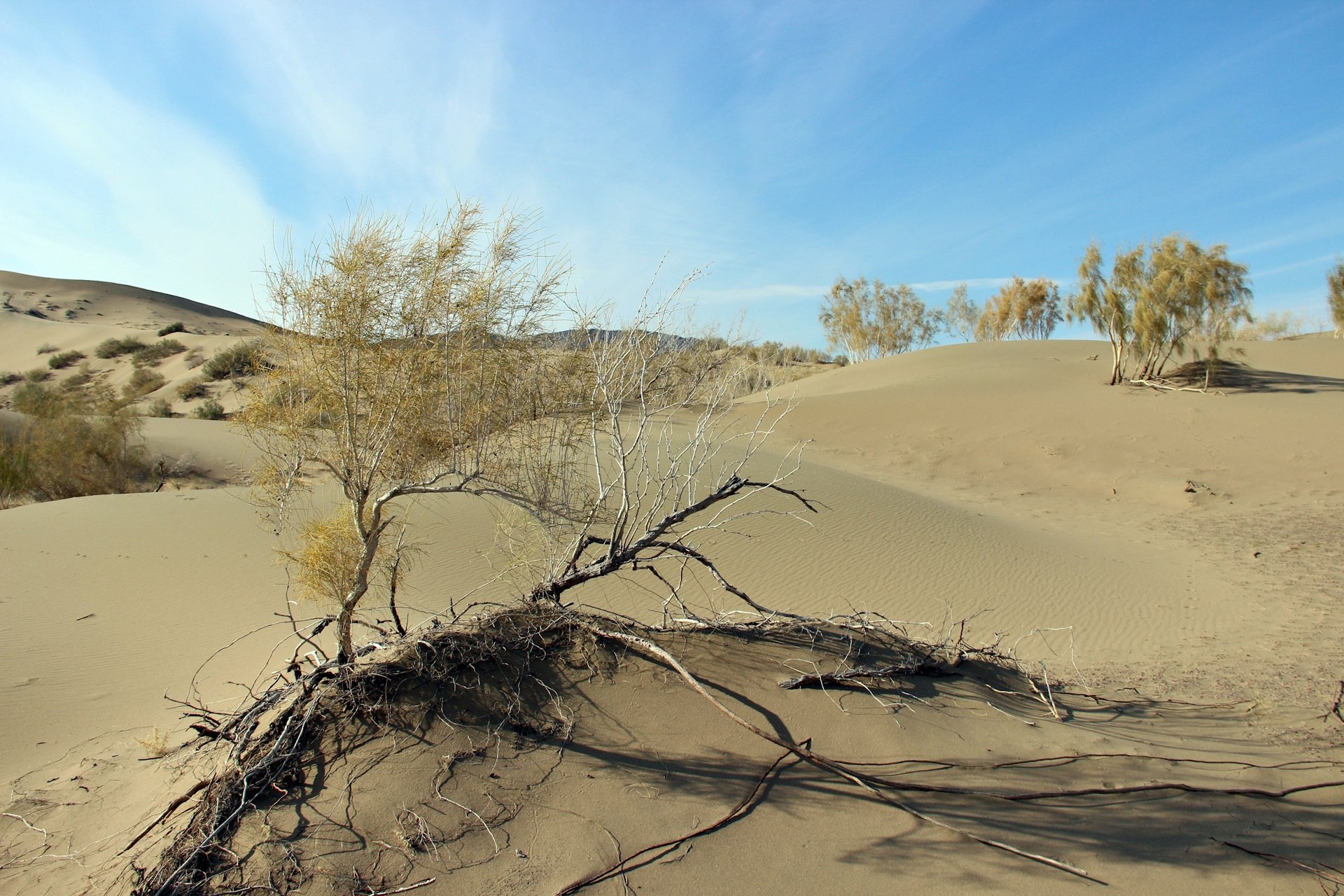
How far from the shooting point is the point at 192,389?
29.3 metres

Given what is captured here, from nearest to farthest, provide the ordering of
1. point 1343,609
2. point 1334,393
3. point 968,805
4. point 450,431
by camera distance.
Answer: point 968,805 → point 450,431 → point 1343,609 → point 1334,393

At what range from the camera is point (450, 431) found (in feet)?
16.1

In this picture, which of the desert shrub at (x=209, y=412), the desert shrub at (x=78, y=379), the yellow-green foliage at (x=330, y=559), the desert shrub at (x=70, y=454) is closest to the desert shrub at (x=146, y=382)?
the desert shrub at (x=78, y=379)

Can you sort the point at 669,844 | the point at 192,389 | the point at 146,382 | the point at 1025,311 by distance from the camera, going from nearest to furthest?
1. the point at 669,844
2. the point at 192,389
3. the point at 146,382
4. the point at 1025,311

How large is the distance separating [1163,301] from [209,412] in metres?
30.3

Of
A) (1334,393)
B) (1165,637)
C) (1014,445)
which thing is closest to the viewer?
(1165,637)

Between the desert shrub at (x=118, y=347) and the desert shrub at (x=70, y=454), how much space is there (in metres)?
23.5

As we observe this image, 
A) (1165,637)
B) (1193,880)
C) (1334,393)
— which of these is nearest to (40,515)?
(1193,880)

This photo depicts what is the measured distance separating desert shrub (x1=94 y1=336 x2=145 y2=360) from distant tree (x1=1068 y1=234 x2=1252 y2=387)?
138 ft

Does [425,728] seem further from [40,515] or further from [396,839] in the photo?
[40,515]

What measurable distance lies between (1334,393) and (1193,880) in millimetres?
26968

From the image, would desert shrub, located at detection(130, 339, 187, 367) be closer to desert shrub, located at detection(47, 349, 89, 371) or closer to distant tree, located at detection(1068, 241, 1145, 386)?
desert shrub, located at detection(47, 349, 89, 371)

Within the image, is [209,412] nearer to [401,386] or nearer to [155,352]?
[155,352]

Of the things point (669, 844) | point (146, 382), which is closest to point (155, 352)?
point (146, 382)
